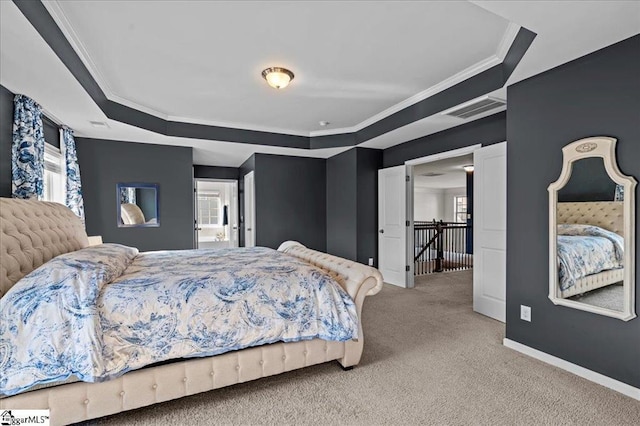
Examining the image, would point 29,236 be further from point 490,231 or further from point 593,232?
point 490,231

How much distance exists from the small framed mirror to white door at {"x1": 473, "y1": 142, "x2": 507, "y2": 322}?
504 centimetres

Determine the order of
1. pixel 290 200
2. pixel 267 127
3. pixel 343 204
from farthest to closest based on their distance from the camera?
Result: pixel 290 200
pixel 343 204
pixel 267 127

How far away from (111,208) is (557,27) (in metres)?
5.90

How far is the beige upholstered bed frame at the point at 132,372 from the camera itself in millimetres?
1729

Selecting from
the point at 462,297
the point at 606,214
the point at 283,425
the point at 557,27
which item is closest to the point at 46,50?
the point at 283,425

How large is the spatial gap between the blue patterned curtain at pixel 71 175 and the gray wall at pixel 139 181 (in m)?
0.42

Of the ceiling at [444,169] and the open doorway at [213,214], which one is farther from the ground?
the ceiling at [444,169]

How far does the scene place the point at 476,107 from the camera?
11.5 feet

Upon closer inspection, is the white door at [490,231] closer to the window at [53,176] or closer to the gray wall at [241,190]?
the gray wall at [241,190]

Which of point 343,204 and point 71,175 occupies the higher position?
point 71,175

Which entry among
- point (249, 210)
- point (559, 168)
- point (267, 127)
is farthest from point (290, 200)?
point (559, 168)

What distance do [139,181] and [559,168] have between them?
568 cm

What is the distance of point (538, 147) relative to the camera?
2.71m

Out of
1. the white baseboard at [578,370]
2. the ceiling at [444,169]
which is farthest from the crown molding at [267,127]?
the white baseboard at [578,370]
